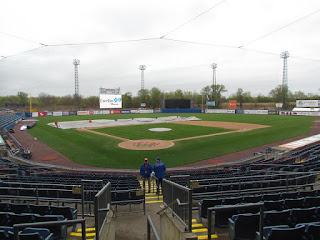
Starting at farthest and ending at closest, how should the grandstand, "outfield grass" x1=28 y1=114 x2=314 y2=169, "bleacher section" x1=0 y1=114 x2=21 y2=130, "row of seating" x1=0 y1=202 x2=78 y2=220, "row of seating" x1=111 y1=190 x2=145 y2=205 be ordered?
1. "bleacher section" x1=0 y1=114 x2=21 y2=130
2. "outfield grass" x1=28 y1=114 x2=314 y2=169
3. "row of seating" x1=111 y1=190 x2=145 y2=205
4. "row of seating" x1=0 y1=202 x2=78 y2=220
5. the grandstand

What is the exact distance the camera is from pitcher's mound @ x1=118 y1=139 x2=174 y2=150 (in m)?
24.2

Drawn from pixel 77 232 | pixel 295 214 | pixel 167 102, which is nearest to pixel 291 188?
pixel 295 214

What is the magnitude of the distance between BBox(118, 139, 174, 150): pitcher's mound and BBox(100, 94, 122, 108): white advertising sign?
34.7 metres

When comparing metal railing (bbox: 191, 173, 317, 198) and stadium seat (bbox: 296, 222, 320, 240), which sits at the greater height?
stadium seat (bbox: 296, 222, 320, 240)

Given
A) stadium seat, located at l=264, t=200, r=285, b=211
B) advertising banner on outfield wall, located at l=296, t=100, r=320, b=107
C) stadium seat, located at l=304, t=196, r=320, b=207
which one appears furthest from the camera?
advertising banner on outfield wall, located at l=296, t=100, r=320, b=107

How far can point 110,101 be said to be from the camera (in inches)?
2432

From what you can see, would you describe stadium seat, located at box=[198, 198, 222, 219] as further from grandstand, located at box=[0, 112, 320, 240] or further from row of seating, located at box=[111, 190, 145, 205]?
row of seating, located at box=[111, 190, 145, 205]

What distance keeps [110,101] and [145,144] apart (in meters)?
38.7

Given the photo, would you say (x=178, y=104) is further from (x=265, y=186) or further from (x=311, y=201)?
(x=311, y=201)

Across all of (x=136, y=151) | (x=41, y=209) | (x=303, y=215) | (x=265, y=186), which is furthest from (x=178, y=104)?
(x=303, y=215)

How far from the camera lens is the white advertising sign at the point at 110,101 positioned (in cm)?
5990

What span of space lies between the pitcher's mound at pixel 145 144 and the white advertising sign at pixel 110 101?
34.7 meters

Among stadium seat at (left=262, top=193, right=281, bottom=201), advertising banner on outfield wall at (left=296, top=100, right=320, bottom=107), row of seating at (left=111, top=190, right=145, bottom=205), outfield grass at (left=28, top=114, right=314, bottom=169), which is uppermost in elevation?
advertising banner on outfield wall at (left=296, top=100, right=320, bottom=107)

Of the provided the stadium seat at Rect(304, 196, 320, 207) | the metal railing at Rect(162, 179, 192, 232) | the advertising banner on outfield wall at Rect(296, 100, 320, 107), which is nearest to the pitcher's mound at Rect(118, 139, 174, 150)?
the stadium seat at Rect(304, 196, 320, 207)
